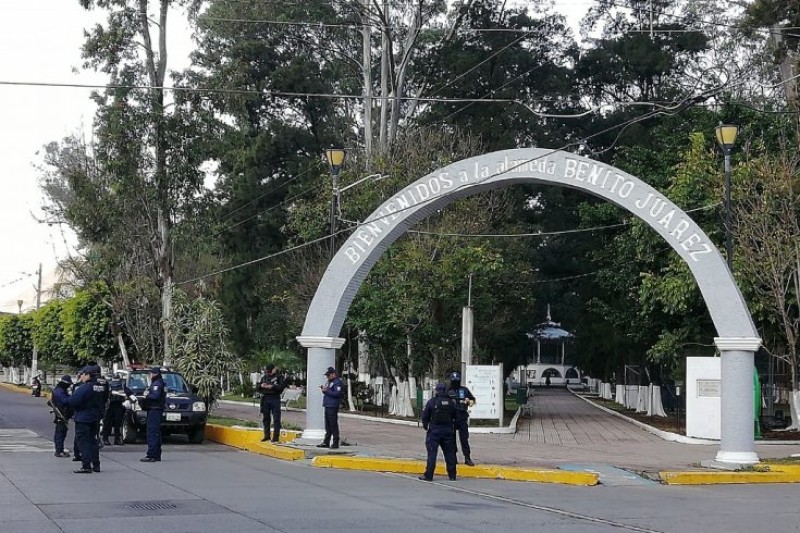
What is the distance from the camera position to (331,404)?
21.5 m

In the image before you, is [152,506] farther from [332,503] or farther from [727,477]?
[727,477]

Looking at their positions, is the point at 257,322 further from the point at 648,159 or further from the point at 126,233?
the point at 648,159

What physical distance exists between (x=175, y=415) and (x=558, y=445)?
913cm

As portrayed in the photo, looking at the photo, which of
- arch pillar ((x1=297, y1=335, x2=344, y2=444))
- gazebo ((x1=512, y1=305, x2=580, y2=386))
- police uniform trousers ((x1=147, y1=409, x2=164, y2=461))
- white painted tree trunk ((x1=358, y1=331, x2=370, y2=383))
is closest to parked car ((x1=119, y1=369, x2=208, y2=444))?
arch pillar ((x1=297, y1=335, x2=344, y2=444))

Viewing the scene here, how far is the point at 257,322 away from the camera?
5716cm

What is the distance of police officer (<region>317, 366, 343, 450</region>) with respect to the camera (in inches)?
844

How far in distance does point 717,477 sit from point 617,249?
20.1m

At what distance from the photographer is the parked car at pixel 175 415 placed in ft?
81.7

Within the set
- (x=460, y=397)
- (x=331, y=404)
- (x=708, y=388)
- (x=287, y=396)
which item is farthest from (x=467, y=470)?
(x=287, y=396)

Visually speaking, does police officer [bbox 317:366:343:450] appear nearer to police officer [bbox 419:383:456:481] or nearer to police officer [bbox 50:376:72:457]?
police officer [bbox 419:383:456:481]

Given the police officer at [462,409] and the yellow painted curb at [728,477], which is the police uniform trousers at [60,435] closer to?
the police officer at [462,409]

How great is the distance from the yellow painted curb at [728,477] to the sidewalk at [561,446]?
2.64ft

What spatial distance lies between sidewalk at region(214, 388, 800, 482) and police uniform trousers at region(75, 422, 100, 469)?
5685mm

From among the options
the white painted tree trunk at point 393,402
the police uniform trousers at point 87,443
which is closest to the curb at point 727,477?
the police uniform trousers at point 87,443
